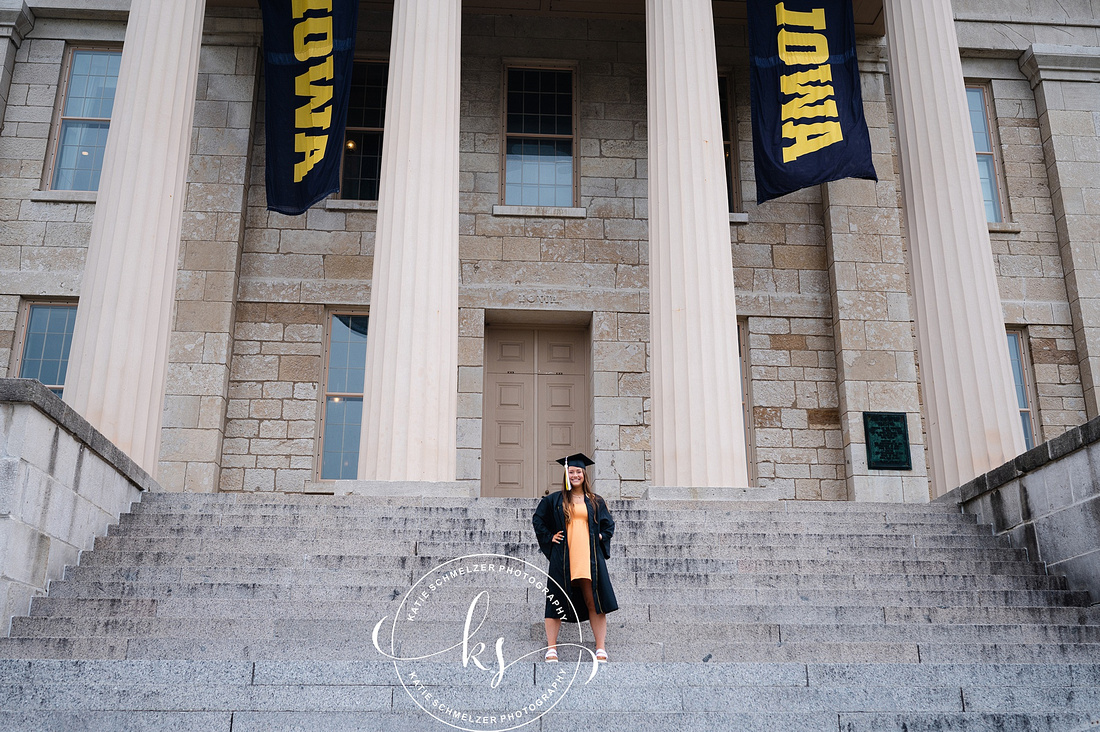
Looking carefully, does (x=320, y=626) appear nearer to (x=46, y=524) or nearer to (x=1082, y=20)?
(x=46, y=524)

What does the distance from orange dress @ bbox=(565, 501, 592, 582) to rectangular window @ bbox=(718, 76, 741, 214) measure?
435 inches

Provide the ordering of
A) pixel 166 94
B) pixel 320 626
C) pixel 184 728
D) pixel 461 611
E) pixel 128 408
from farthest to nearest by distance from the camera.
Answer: pixel 166 94 → pixel 128 408 → pixel 461 611 → pixel 320 626 → pixel 184 728

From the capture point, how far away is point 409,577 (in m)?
8.08

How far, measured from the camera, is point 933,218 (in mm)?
13125

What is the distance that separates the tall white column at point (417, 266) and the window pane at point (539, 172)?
4.26 m

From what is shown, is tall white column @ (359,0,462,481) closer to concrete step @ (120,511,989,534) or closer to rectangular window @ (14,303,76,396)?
concrete step @ (120,511,989,534)

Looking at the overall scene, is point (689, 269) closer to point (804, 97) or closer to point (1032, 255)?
point (804, 97)

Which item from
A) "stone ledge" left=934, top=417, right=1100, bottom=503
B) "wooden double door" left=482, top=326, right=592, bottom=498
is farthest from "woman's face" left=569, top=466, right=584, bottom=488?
"wooden double door" left=482, top=326, right=592, bottom=498

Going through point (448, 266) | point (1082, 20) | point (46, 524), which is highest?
point (1082, 20)

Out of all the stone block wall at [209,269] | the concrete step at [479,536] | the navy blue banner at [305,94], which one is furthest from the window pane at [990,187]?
the stone block wall at [209,269]

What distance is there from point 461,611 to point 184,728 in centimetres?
240

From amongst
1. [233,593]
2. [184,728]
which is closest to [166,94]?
[233,593]

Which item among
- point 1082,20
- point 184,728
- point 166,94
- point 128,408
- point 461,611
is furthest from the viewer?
point 1082,20

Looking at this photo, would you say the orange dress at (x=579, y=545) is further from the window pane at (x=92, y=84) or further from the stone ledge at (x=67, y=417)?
the window pane at (x=92, y=84)
